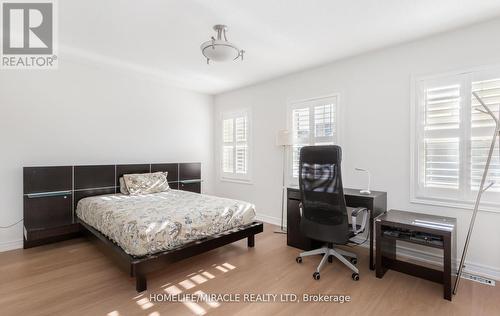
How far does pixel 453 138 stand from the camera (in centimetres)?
274

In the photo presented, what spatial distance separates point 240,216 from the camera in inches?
129

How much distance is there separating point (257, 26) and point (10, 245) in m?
4.19

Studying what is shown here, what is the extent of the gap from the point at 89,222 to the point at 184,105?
2827mm

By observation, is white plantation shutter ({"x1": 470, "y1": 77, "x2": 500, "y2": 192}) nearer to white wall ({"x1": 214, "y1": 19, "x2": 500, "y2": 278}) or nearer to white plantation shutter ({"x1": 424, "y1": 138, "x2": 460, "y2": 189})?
white plantation shutter ({"x1": 424, "y1": 138, "x2": 460, "y2": 189})

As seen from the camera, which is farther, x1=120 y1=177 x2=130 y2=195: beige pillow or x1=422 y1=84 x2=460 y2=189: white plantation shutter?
x1=120 y1=177 x2=130 y2=195: beige pillow

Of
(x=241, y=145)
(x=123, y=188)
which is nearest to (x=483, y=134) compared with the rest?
(x=241, y=145)

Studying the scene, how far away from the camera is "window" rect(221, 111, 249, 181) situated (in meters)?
5.02

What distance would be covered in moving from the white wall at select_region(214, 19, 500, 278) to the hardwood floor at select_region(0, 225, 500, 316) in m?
0.74

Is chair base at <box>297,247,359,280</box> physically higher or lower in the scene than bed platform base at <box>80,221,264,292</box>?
lower

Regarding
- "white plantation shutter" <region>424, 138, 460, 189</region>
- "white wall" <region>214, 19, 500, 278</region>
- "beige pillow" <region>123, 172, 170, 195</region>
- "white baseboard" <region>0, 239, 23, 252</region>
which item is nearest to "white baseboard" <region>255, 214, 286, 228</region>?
"white wall" <region>214, 19, 500, 278</region>

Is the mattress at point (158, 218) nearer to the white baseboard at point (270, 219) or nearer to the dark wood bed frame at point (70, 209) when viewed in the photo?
the dark wood bed frame at point (70, 209)

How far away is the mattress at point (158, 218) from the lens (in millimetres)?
2385

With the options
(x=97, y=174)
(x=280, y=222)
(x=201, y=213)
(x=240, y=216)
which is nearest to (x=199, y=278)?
(x=201, y=213)

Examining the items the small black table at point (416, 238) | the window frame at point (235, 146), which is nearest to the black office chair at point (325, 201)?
the small black table at point (416, 238)
